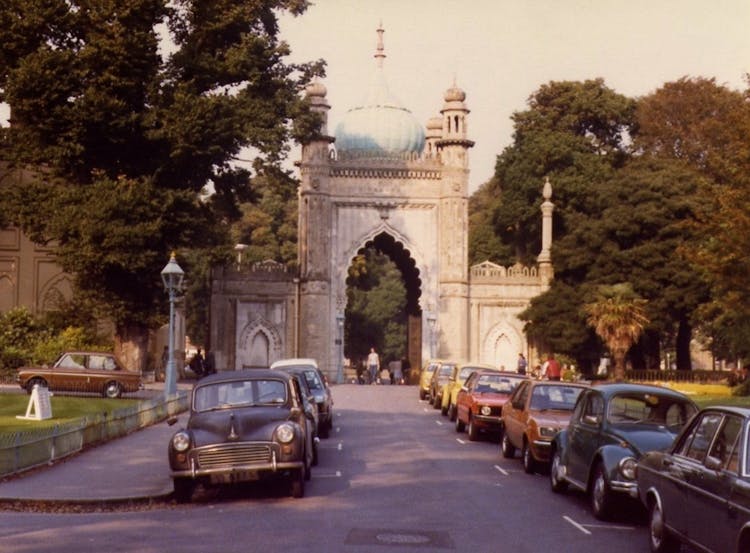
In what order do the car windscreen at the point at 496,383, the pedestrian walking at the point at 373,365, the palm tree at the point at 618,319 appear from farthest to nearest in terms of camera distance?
the pedestrian walking at the point at 373,365, the palm tree at the point at 618,319, the car windscreen at the point at 496,383

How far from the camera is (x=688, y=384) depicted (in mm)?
53125

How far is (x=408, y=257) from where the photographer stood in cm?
6372

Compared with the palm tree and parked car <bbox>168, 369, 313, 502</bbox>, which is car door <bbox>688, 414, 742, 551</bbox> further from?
the palm tree

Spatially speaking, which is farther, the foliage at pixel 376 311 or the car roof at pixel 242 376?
the foliage at pixel 376 311

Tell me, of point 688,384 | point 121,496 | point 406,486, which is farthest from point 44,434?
point 688,384

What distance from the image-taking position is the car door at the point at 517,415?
20031mm

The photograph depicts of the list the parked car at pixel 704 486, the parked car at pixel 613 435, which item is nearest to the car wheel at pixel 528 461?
the parked car at pixel 613 435

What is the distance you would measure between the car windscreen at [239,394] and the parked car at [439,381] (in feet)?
65.1

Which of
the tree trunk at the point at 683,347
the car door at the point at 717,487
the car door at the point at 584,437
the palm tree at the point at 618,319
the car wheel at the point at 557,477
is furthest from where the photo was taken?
the tree trunk at the point at 683,347

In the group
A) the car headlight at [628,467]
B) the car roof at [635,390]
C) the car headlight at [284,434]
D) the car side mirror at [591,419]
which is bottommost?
the car headlight at [628,467]

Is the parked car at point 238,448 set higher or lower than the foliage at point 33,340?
lower

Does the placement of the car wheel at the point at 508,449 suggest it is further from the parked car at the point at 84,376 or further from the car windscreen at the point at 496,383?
the parked car at the point at 84,376

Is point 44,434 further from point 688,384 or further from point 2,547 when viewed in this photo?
point 688,384

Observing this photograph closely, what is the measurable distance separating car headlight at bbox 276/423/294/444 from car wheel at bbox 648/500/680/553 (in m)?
5.27
